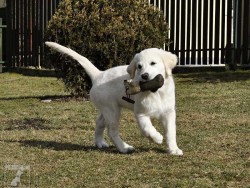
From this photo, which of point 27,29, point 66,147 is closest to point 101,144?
point 66,147

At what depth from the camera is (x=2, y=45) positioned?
19.1 metres

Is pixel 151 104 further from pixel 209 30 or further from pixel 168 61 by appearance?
pixel 209 30

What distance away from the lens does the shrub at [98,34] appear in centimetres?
985

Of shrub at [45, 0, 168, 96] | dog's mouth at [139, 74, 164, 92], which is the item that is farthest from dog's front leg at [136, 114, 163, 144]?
shrub at [45, 0, 168, 96]

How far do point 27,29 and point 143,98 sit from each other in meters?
13.3

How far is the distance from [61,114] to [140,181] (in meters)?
4.14

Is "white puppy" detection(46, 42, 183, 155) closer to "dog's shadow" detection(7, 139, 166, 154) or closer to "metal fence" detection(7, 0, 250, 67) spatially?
"dog's shadow" detection(7, 139, 166, 154)

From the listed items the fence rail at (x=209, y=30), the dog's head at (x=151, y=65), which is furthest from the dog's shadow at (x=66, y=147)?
the fence rail at (x=209, y=30)

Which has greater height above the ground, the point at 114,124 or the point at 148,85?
the point at 148,85

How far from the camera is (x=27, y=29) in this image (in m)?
18.0

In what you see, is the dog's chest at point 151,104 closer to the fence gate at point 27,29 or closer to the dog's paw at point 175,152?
the dog's paw at point 175,152

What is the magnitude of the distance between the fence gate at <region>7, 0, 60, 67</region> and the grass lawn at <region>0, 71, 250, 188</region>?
7117mm

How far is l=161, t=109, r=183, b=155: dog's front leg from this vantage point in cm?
535

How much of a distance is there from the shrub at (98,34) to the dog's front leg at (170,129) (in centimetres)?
453
